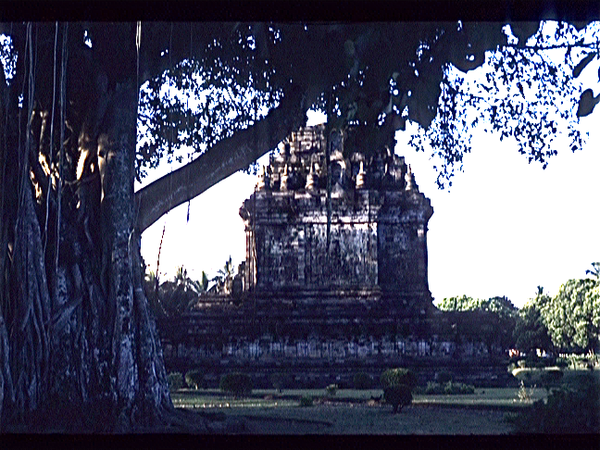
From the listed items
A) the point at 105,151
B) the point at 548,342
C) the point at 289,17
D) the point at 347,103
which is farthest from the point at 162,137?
the point at 548,342

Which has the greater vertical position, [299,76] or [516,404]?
[299,76]

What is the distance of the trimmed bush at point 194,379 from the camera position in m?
18.1

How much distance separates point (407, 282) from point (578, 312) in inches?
431

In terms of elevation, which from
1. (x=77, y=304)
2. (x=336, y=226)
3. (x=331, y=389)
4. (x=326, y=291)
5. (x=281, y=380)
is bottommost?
(x=331, y=389)

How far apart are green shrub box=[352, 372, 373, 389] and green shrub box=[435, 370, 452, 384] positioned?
4.45ft

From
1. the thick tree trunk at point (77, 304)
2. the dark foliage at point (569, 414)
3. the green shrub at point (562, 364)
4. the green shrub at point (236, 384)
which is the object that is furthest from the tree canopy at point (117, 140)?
the green shrub at point (562, 364)

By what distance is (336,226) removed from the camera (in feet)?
71.4

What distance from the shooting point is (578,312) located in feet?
101

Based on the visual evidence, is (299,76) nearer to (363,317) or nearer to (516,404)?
(516,404)

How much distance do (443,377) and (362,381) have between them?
1685mm

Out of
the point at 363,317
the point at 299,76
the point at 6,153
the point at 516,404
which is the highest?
the point at 299,76

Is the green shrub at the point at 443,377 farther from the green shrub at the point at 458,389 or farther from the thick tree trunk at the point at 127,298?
the thick tree trunk at the point at 127,298

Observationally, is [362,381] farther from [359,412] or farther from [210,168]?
[210,168]

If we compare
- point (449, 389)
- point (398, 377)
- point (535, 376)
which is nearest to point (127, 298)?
point (398, 377)
